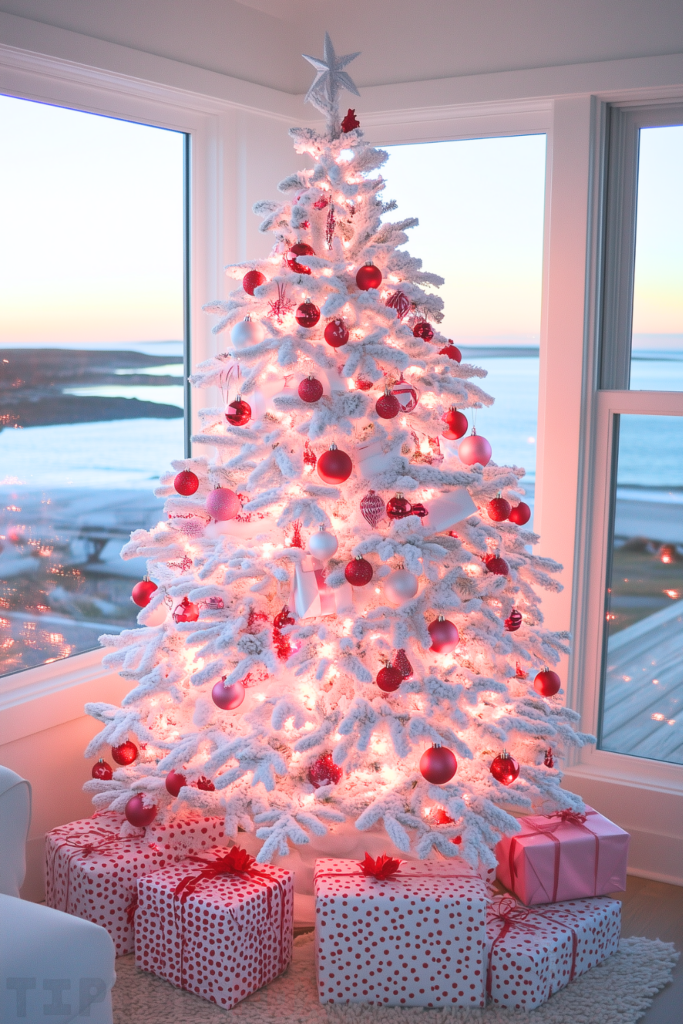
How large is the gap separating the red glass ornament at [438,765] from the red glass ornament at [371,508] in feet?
1.73

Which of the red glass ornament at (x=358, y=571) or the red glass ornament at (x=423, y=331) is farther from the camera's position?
the red glass ornament at (x=423, y=331)

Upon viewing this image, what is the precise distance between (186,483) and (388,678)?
0.70 metres

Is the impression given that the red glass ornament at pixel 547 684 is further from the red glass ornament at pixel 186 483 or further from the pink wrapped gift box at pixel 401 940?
the red glass ornament at pixel 186 483

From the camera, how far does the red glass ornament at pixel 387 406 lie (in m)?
2.08

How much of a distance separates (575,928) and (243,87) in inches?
102

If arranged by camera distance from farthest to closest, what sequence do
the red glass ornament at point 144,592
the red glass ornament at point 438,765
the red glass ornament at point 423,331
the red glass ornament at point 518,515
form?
1. the red glass ornament at point 144,592
2. the red glass ornament at point 518,515
3. the red glass ornament at point 423,331
4. the red glass ornament at point 438,765

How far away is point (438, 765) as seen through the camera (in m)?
2.03

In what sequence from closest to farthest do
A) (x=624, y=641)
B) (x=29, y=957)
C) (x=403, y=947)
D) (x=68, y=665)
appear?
(x=29, y=957)
(x=403, y=947)
(x=68, y=665)
(x=624, y=641)

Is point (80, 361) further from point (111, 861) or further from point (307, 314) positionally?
point (111, 861)

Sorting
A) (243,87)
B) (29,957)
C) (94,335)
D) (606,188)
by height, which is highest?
(243,87)

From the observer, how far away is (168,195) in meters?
3.04

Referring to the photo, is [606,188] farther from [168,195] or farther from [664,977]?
[664,977]

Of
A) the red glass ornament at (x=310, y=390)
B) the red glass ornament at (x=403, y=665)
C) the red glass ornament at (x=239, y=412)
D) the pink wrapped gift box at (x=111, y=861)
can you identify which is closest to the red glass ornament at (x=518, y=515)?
the red glass ornament at (x=403, y=665)

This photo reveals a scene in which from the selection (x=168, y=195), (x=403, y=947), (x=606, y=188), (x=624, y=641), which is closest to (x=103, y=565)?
(x=168, y=195)
